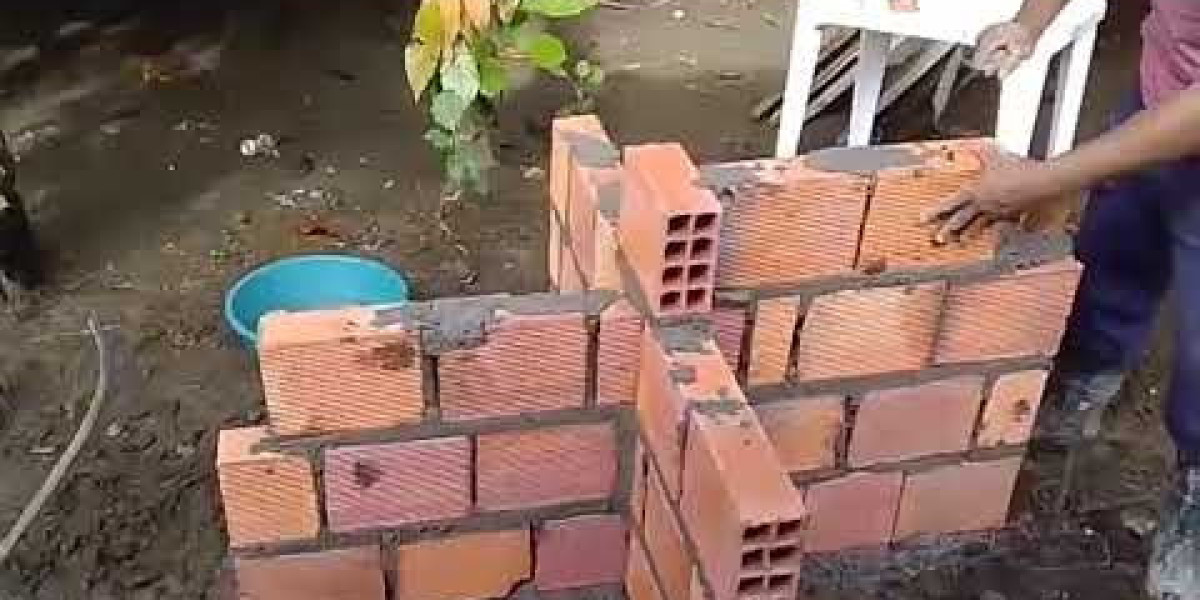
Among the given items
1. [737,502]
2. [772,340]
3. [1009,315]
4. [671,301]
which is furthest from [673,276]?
[1009,315]

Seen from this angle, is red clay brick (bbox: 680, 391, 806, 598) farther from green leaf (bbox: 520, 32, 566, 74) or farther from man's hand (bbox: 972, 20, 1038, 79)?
green leaf (bbox: 520, 32, 566, 74)

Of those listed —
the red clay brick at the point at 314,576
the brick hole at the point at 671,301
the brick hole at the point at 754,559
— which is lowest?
the red clay brick at the point at 314,576

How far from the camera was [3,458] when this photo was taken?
2730 millimetres

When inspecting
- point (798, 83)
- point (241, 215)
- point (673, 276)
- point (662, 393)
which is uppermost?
point (673, 276)

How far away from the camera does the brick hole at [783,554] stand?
1.83 m

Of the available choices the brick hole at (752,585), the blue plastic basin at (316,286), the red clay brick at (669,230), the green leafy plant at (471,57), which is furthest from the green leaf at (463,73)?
the brick hole at (752,585)

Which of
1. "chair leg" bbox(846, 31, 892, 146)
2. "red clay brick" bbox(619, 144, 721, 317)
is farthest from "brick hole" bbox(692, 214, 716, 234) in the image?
"chair leg" bbox(846, 31, 892, 146)

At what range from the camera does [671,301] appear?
211 cm

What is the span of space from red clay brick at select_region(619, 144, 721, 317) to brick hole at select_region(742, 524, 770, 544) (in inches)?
16.1

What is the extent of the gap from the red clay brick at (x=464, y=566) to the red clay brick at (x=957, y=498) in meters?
0.65

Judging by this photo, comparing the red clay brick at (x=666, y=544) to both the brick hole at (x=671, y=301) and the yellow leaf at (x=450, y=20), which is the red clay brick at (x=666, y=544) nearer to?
the brick hole at (x=671, y=301)

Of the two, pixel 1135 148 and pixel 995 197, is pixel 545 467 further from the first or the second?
pixel 1135 148

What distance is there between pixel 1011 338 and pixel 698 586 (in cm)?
73

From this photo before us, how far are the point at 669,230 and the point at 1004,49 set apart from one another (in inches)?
32.5
